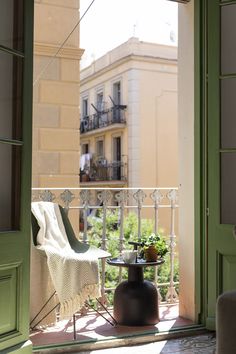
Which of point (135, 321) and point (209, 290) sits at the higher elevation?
point (209, 290)

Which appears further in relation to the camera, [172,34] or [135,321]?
[172,34]

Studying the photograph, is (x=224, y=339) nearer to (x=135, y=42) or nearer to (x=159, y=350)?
(x=159, y=350)

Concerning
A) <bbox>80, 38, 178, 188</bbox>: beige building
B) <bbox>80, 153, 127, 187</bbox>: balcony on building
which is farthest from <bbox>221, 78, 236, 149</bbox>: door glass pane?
<bbox>80, 153, 127, 187</bbox>: balcony on building

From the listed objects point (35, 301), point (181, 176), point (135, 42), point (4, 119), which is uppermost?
point (135, 42)

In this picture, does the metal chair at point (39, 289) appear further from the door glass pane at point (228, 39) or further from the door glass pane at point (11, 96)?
the door glass pane at point (228, 39)

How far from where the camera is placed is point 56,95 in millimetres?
6719

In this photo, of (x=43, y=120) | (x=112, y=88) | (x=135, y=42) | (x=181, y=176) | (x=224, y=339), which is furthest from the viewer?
(x=112, y=88)

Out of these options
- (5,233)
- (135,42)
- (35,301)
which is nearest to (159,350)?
(35,301)

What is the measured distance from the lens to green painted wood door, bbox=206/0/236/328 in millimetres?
3455

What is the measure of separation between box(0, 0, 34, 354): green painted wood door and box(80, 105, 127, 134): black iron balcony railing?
545 inches

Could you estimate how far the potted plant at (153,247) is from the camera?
12.0ft

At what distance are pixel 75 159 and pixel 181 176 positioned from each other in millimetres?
3123

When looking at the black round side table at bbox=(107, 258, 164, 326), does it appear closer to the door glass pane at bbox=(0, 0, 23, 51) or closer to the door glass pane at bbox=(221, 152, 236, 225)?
the door glass pane at bbox=(221, 152, 236, 225)

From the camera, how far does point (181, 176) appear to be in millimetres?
3848
